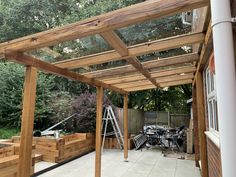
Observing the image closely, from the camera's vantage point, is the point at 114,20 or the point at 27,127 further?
the point at 27,127

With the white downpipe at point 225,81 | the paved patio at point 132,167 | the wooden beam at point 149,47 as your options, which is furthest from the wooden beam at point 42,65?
the paved patio at point 132,167

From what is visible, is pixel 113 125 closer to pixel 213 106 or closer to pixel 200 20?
pixel 213 106

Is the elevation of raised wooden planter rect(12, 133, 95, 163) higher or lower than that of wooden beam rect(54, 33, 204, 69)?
lower

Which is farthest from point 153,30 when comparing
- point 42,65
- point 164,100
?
point 164,100

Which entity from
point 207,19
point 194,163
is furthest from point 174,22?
point 194,163

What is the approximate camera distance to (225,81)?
135 centimetres

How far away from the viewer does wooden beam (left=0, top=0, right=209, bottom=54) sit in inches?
66.0

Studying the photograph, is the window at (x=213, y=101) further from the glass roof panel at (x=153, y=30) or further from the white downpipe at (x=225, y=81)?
the white downpipe at (x=225, y=81)

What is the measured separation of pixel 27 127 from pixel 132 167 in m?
4.03

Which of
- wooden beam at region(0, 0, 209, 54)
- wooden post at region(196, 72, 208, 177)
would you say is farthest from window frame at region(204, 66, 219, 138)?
wooden beam at region(0, 0, 209, 54)

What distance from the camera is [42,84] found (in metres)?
10.2

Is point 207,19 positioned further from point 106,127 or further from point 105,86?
point 106,127

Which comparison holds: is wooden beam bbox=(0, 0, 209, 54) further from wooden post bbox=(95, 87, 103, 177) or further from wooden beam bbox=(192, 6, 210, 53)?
wooden post bbox=(95, 87, 103, 177)

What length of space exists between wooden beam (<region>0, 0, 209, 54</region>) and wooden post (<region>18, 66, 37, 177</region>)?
0.58m
